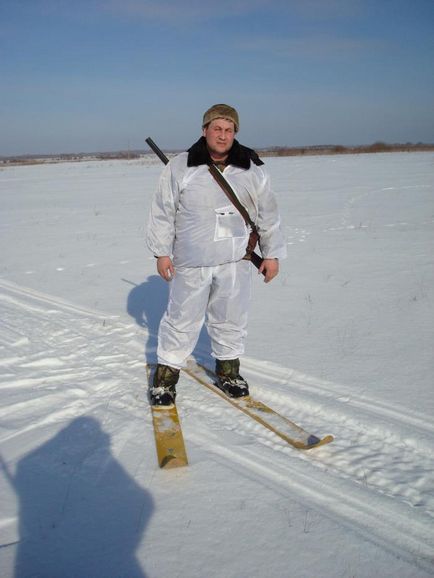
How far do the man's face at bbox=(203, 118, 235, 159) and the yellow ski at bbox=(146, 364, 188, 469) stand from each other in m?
1.73

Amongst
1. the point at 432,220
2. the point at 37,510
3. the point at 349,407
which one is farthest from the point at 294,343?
the point at 432,220

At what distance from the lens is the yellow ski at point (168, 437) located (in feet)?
7.63

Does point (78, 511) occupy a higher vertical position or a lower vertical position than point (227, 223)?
lower

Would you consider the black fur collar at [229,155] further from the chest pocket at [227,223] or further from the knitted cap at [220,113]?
A: the chest pocket at [227,223]

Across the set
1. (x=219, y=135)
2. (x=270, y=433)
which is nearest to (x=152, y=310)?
(x=270, y=433)

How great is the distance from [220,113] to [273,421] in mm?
1963

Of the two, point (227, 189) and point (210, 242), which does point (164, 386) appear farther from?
point (227, 189)

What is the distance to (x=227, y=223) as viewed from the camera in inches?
106

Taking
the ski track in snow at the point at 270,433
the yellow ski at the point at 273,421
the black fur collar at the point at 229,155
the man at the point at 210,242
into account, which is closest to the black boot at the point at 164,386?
the man at the point at 210,242

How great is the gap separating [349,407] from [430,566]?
1.20 meters

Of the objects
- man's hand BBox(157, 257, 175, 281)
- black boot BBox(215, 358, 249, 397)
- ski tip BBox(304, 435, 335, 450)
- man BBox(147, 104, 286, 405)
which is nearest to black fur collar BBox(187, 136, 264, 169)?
man BBox(147, 104, 286, 405)

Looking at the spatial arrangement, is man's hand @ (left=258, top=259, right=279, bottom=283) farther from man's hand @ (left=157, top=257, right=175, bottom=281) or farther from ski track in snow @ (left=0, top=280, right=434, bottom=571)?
ski track in snow @ (left=0, top=280, right=434, bottom=571)

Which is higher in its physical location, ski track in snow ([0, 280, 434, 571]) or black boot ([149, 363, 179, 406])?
black boot ([149, 363, 179, 406])

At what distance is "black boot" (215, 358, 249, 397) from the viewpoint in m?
3.04
